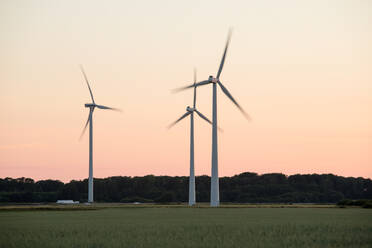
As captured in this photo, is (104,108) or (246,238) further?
(104,108)

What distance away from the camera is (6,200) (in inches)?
7628

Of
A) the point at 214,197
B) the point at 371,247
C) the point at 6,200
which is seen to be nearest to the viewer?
the point at 371,247

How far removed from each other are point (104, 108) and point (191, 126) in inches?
769

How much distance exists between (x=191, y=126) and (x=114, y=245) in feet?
303

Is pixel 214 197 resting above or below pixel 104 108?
below

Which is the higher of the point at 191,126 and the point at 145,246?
the point at 191,126

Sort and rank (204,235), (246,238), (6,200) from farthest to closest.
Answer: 1. (6,200)
2. (204,235)
3. (246,238)

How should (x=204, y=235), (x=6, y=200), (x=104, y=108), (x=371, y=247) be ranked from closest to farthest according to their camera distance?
Answer: (x=371, y=247) → (x=204, y=235) → (x=104, y=108) → (x=6, y=200)

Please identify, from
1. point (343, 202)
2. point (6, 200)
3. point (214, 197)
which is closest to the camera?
point (214, 197)

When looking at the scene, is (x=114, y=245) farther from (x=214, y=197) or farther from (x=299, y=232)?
(x=214, y=197)

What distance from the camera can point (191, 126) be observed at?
128 meters

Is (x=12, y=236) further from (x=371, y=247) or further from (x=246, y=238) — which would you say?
(x=371, y=247)

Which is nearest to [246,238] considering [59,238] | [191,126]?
[59,238]

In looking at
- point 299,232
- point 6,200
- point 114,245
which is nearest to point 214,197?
point 299,232
